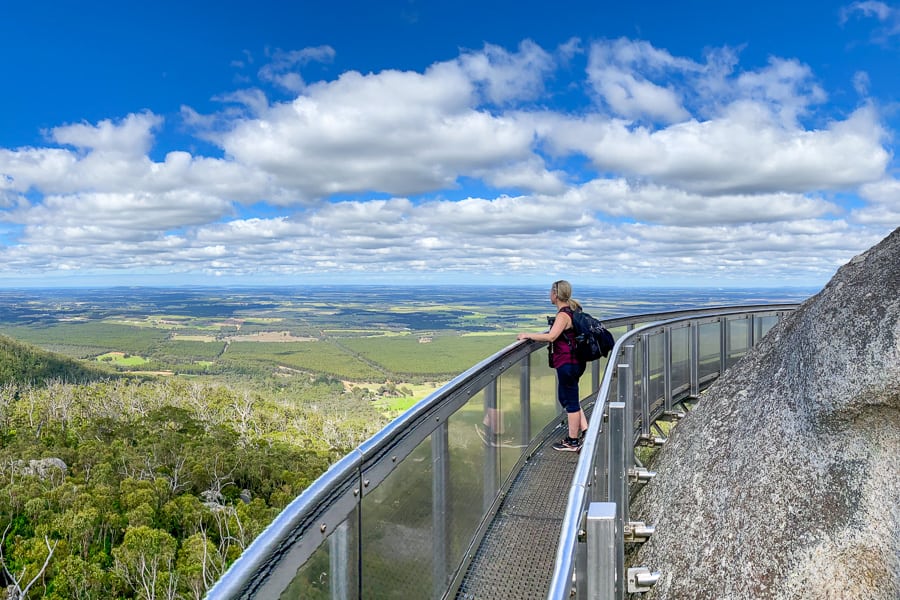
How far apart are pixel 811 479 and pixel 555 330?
245cm

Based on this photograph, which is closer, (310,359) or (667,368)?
(667,368)

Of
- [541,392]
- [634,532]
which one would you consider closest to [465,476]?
[634,532]

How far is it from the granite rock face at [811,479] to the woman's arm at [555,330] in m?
1.63

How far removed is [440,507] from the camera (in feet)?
11.3

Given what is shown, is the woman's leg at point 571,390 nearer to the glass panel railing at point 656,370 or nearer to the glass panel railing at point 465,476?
the glass panel railing at point 656,370

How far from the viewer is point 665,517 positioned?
545cm

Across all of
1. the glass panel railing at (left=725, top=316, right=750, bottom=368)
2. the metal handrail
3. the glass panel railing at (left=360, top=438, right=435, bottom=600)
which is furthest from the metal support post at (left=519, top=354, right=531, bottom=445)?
the glass panel railing at (left=725, top=316, right=750, bottom=368)

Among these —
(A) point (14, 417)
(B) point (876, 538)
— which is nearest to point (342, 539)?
(B) point (876, 538)

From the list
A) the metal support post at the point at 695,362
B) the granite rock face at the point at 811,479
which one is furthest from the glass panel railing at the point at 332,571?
the metal support post at the point at 695,362

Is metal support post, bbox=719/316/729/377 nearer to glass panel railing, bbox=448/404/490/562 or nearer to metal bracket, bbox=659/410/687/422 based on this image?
metal bracket, bbox=659/410/687/422

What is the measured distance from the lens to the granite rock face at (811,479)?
4281mm

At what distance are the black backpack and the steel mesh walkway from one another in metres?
1.11

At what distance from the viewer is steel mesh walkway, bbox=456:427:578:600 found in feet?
12.7

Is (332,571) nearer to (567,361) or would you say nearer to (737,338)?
(567,361)
